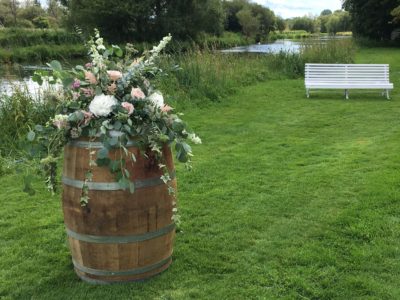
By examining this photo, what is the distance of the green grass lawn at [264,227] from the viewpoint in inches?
127

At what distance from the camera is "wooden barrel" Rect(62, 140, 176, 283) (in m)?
3.04

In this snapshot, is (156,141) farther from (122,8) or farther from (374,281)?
Answer: (122,8)

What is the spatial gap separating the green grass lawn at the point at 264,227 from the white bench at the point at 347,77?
3.90 m

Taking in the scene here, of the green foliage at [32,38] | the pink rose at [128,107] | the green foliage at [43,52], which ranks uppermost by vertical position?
the green foliage at [32,38]

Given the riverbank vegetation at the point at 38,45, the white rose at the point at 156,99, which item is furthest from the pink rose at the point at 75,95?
the riverbank vegetation at the point at 38,45

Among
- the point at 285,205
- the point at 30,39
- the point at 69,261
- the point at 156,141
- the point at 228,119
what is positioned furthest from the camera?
the point at 30,39

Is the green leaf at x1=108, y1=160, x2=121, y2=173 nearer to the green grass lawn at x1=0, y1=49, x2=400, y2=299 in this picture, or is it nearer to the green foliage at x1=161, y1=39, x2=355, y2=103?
the green grass lawn at x1=0, y1=49, x2=400, y2=299

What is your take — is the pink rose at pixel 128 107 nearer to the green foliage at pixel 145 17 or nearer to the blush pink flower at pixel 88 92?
the blush pink flower at pixel 88 92

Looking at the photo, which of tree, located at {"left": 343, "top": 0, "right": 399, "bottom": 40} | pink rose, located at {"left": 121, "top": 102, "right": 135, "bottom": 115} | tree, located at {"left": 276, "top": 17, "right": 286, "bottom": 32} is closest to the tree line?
tree, located at {"left": 343, "top": 0, "right": 399, "bottom": 40}

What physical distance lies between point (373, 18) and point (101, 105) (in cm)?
3787

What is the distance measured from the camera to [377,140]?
6.96m

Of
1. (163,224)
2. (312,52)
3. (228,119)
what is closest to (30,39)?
(312,52)

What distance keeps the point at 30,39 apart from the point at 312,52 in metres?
23.1

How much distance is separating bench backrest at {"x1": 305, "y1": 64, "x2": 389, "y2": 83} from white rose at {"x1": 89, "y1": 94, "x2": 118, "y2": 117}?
371 inches
